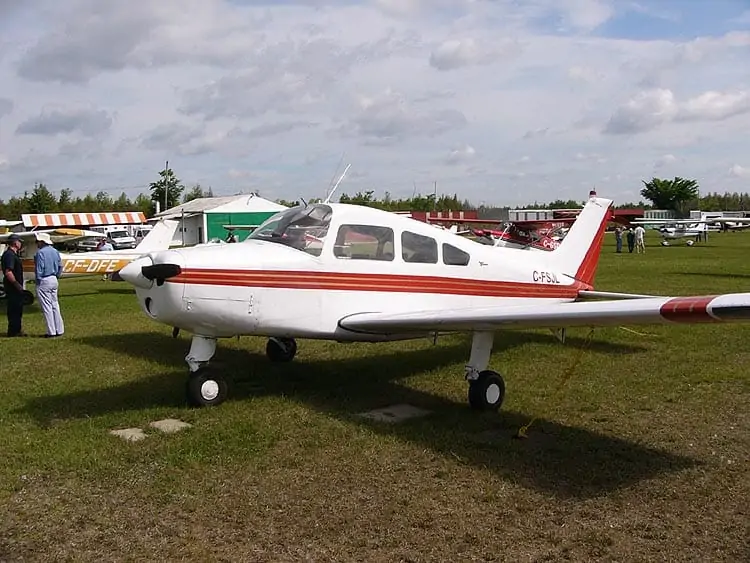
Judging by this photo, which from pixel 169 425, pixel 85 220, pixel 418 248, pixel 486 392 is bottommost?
pixel 169 425

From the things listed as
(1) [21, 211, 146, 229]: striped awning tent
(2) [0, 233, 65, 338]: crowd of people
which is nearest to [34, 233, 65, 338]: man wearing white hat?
(2) [0, 233, 65, 338]: crowd of people

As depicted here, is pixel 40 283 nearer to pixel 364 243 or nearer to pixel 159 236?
pixel 159 236

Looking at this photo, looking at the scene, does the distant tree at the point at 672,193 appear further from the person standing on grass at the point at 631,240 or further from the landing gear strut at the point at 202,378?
the landing gear strut at the point at 202,378

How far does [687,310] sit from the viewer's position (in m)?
4.78

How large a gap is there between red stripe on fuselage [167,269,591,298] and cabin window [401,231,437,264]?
0.21 metres

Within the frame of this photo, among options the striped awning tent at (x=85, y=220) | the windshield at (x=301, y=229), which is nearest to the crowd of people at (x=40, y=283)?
the windshield at (x=301, y=229)

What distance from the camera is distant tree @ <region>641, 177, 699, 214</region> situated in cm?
11406

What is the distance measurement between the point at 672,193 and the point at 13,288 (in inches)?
4644

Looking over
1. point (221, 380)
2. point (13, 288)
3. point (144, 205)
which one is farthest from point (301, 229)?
point (144, 205)

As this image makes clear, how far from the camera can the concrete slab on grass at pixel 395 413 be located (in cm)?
679

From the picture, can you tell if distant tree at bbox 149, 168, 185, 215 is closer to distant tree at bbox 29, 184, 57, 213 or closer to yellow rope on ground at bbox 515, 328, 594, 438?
distant tree at bbox 29, 184, 57, 213

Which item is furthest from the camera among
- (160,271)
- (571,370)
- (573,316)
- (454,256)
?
(454,256)

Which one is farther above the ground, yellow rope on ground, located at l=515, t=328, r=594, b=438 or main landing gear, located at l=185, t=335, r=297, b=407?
main landing gear, located at l=185, t=335, r=297, b=407

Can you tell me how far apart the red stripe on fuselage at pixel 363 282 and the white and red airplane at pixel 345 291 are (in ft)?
0.04
